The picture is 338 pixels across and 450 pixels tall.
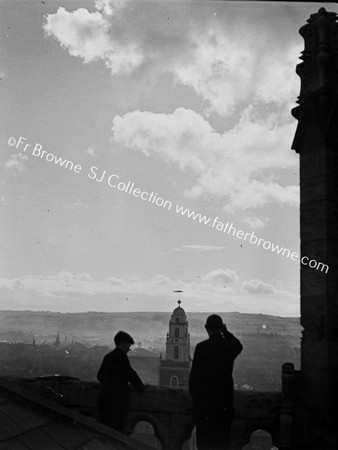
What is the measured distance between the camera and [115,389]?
504cm

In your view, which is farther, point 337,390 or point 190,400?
point 190,400

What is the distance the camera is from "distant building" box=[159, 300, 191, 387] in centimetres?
5897

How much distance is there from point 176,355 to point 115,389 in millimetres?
58531

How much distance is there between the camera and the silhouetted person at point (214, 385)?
4.56 m

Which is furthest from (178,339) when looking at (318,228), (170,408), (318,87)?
(318,87)

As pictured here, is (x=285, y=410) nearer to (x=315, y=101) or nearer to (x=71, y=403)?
(x=71, y=403)

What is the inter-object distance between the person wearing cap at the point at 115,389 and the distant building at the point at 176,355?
184 feet

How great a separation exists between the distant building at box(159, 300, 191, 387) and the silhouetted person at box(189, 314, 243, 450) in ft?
185

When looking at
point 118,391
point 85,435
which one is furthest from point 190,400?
point 85,435

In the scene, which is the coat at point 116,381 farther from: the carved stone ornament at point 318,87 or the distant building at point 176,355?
the distant building at point 176,355

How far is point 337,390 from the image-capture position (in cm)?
477

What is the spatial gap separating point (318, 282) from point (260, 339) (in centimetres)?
8712

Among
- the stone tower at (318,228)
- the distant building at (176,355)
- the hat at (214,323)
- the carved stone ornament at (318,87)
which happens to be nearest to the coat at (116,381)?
the hat at (214,323)

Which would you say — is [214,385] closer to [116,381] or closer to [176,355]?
[116,381]
